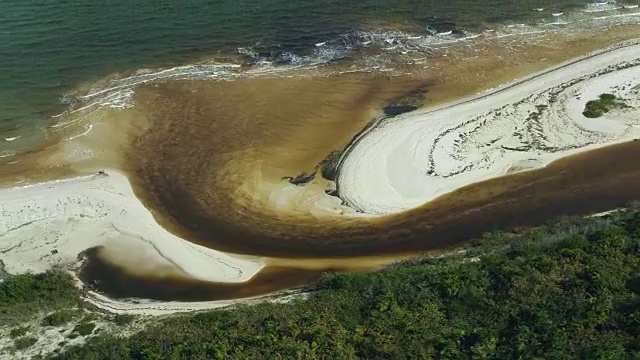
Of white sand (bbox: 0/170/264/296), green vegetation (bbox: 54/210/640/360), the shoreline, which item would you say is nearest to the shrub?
green vegetation (bbox: 54/210/640/360)

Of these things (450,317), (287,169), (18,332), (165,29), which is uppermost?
(165,29)

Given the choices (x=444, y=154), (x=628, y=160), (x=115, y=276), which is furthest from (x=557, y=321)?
(x=115, y=276)

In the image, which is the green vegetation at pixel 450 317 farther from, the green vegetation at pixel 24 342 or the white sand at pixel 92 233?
the white sand at pixel 92 233

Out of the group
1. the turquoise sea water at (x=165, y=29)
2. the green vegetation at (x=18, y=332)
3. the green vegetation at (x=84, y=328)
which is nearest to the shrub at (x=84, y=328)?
the green vegetation at (x=84, y=328)

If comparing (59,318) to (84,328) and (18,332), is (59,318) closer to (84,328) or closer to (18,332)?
(84,328)

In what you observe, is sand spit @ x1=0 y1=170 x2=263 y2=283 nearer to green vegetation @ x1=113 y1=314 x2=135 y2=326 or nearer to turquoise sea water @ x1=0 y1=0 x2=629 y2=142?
green vegetation @ x1=113 y1=314 x2=135 y2=326

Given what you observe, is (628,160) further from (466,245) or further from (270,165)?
(270,165)

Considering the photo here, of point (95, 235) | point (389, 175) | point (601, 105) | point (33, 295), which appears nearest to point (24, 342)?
point (33, 295)
